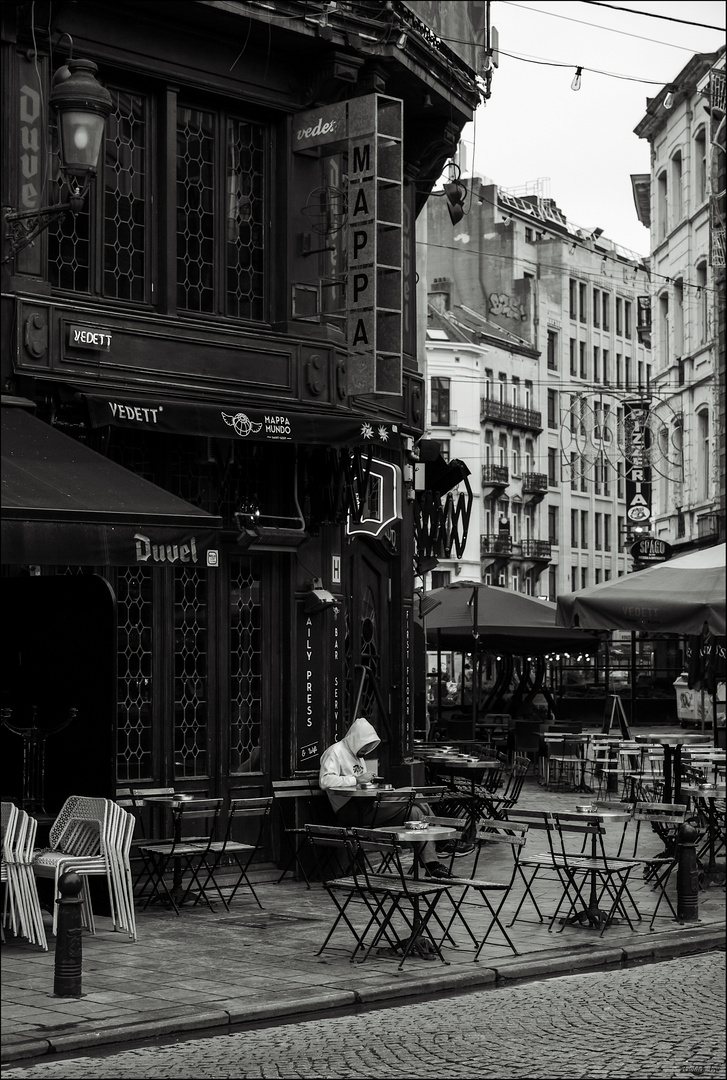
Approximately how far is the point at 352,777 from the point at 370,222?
4.94m

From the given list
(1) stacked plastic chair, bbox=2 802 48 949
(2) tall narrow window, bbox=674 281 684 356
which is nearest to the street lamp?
(1) stacked plastic chair, bbox=2 802 48 949

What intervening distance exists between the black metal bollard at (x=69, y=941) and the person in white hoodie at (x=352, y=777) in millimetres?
5012

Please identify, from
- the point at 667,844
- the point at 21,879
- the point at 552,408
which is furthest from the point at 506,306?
the point at 21,879

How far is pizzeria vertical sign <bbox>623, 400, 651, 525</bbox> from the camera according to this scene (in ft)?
124

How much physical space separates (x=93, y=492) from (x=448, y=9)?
7676mm

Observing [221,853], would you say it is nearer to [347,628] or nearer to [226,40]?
[347,628]

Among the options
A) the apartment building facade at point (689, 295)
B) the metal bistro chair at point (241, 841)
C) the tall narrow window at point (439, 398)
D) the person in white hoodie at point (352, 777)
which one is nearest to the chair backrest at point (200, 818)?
the metal bistro chair at point (241, 841)

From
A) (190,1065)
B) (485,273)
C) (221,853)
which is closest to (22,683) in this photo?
(221,853)

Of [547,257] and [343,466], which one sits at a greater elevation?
[547,257]

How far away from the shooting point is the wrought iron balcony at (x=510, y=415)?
7519cm

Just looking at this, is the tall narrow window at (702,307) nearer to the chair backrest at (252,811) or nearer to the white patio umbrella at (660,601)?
the white patio umbrella at (660,601)

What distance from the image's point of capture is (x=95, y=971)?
10.4m

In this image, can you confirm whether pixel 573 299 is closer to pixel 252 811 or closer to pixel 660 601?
pixel 660 601

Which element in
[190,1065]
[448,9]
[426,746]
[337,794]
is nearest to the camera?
[190,1065]
